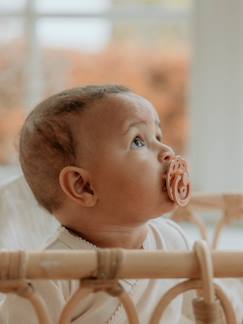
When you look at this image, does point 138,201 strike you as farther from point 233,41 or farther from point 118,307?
point 233,41

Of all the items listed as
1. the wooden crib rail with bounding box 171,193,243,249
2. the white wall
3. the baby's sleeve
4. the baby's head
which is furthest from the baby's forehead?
the white wall

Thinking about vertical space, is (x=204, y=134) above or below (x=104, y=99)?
above

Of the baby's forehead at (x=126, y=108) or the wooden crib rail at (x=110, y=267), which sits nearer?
the wooden crib rail at (x=110, y=267)

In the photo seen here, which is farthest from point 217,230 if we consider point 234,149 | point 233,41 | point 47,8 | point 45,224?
point 47,8

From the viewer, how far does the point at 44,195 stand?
0.91m

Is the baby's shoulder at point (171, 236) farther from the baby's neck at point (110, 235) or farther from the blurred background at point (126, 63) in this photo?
the blurred background at point (126, 63)

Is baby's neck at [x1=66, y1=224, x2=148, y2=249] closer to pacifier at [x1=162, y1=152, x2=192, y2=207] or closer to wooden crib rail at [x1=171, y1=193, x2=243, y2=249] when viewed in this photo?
pacifier at [x1=162, y1=152, x2=192, y2=207]

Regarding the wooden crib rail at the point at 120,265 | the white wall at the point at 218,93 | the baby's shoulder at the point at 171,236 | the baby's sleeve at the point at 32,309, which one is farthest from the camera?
the white wall at the point at 218,93

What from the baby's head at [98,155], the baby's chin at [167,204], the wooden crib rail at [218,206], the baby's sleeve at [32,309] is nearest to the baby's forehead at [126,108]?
the baby's head at [98,155]

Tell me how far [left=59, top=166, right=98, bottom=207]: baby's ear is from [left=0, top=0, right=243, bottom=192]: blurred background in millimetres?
713

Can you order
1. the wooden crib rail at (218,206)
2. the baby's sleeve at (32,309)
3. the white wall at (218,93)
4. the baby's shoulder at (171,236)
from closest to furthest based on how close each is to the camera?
the baby's sleeve at (32,309) → the baby's shoulder at (171,236) → the wooden crib rail at (218,206) → the white wall at (218,93)

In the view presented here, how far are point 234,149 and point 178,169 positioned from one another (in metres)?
0.70

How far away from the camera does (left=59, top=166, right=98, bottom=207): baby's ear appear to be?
0.87m

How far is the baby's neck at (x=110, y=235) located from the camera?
90 centimetres
